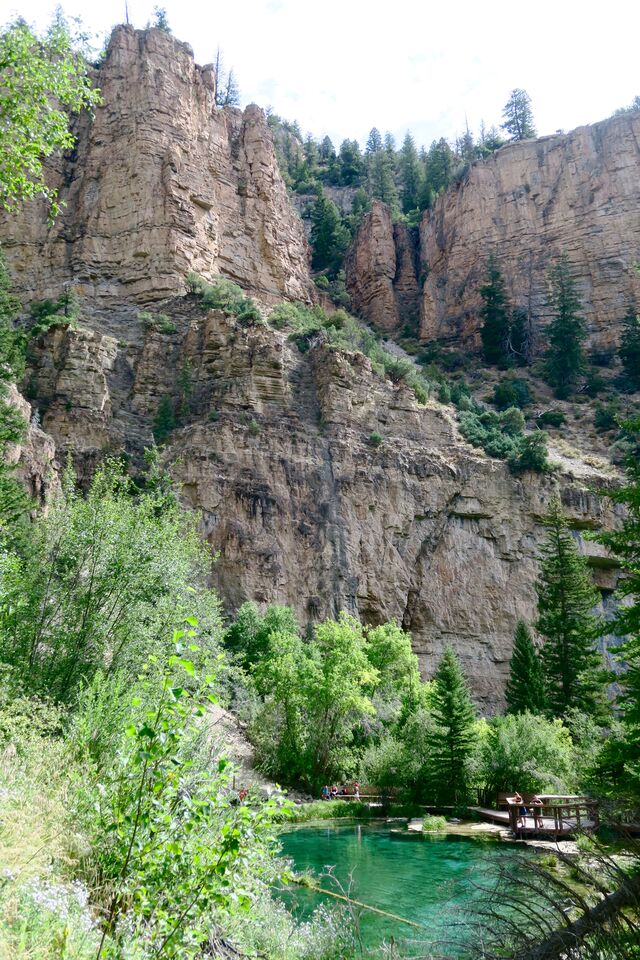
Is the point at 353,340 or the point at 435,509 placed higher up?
the point at 353,340

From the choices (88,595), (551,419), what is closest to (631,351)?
(551,419)

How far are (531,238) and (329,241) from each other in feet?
74.1

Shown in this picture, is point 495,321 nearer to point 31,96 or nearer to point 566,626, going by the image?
point 566,626

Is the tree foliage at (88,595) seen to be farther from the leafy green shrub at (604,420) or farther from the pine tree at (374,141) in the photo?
the pine tree at (374,141)

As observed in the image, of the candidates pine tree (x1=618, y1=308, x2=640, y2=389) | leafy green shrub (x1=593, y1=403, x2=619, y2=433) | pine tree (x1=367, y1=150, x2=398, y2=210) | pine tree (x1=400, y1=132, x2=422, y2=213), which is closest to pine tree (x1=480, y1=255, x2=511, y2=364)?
pine tree (x1=618, y1=308, x2=640, y2=389)

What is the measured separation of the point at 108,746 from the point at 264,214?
57746mm

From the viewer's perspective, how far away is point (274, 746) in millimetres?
29234

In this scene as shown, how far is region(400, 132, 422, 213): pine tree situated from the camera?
8369 centimetres

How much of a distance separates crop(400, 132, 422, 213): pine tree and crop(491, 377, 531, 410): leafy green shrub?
34652mm

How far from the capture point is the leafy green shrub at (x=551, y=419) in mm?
54719

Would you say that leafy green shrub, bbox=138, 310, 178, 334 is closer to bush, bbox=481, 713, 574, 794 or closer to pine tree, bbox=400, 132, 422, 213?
bush, bbox=481, 713, 574, 794

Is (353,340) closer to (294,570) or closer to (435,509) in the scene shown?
(435,509)

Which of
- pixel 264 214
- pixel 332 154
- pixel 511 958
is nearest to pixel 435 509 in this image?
pixel 264 214

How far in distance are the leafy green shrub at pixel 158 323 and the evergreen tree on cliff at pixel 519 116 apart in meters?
54.7
